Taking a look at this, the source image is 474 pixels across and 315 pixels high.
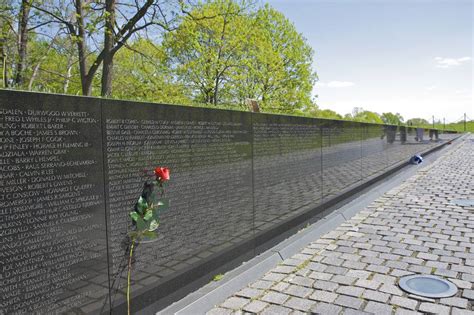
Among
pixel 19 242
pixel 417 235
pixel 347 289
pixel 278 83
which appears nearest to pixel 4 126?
pixel 19 242

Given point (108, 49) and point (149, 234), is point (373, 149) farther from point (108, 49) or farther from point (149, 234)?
point (149, 234)

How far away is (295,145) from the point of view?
277 inches

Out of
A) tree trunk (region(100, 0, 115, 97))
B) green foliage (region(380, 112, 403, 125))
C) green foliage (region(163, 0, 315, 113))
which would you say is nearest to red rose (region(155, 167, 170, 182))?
tree trunk (region(100, 0, 115, 97))

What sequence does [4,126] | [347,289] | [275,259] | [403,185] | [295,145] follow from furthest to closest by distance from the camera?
[403,185], [295,145], [275,259], [347,289], [4,126]

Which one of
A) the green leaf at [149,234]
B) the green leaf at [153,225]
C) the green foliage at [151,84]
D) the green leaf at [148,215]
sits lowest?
the green leaf at [149,234]

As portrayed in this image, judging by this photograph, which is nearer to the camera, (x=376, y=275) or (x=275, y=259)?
(x=376, y=275)

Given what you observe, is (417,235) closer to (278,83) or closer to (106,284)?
(106,284)

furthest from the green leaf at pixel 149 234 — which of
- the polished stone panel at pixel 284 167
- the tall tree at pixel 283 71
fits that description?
the tall tree at pixel 283 71

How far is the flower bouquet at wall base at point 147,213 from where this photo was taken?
344cm

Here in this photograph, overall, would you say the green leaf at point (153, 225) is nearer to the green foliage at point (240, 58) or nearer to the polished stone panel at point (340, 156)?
the polished stone panel at point (340, 156)

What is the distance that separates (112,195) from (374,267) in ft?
11.3

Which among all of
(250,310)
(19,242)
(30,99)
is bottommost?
(250,310)

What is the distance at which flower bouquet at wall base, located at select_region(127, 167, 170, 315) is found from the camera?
11.3ft

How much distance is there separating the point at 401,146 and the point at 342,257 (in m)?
13.8
